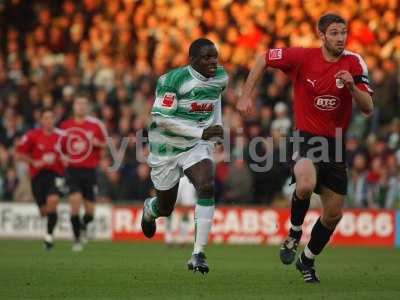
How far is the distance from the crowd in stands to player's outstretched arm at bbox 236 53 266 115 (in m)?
10.7

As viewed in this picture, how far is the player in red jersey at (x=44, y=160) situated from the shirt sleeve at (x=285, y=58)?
8787mm

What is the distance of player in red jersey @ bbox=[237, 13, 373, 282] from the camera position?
11.1m

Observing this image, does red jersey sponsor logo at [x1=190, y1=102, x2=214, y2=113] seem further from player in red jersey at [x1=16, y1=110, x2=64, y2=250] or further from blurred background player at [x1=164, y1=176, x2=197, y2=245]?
blurred background player at [x1=164, y1=176, x2=197, y2=245]

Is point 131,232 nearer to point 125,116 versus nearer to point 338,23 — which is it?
point 125,116

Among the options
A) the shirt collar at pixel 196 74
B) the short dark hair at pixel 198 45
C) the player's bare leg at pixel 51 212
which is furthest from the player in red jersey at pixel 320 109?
the player's bare leg at pixel 51 212

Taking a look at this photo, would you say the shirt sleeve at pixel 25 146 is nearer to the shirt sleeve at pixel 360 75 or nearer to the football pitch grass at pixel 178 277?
the football pitch grass at pixel 178 277

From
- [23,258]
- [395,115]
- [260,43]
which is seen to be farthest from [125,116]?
[23,258]

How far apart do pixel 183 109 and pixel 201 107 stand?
215 millimetres

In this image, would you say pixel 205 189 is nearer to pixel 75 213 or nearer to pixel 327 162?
pixel 327 162

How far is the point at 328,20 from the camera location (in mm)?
11070

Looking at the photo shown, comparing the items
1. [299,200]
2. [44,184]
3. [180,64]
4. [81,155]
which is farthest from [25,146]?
[299,200]

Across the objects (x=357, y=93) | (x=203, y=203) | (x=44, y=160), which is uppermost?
(x=357, y=93)

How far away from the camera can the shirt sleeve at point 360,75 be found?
35.9ft

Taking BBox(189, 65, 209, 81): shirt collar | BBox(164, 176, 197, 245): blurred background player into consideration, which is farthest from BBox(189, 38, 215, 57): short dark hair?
BBox(164, 176, 197, 245): blurred background player
